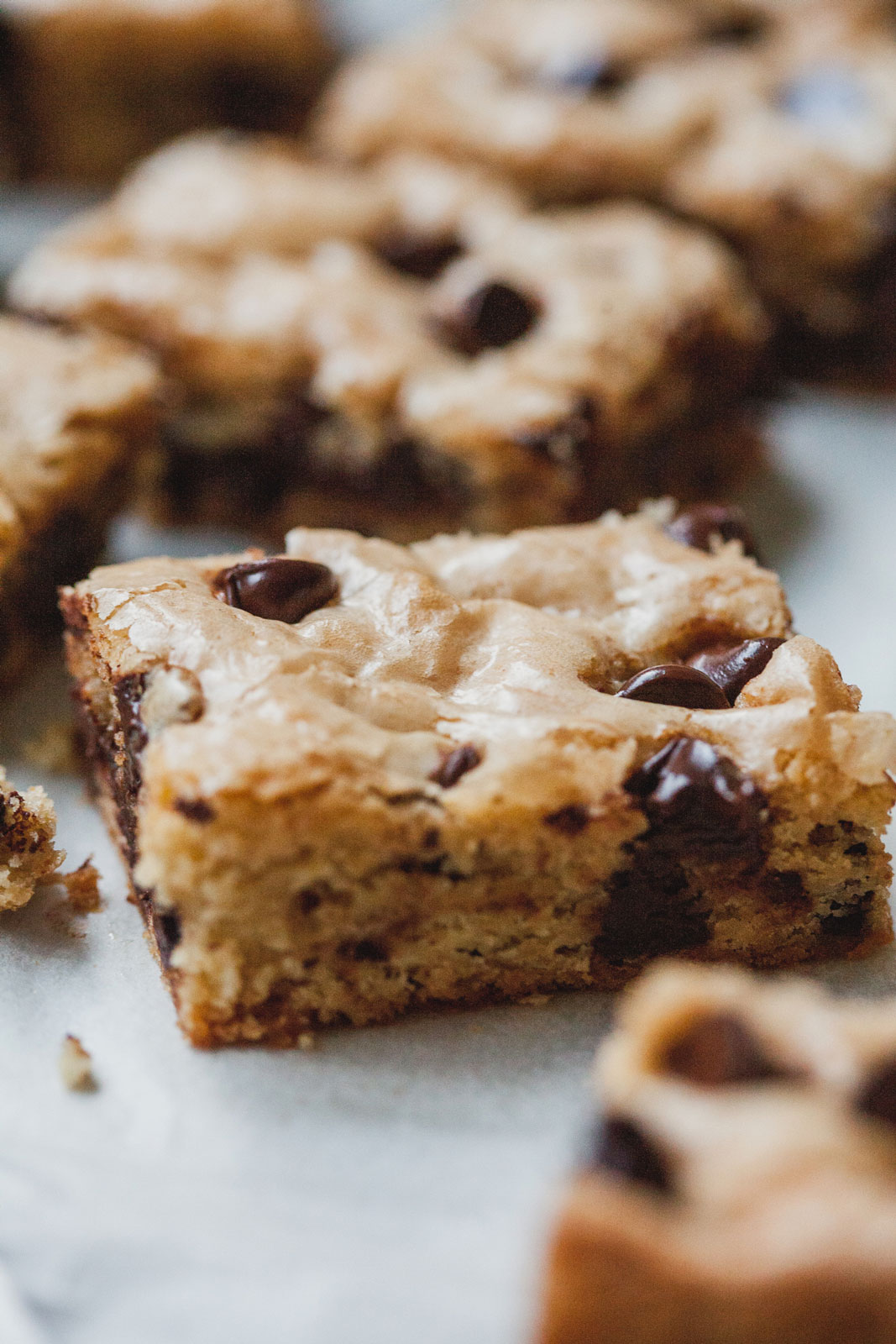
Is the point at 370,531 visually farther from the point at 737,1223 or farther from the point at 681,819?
the point at 737,1223

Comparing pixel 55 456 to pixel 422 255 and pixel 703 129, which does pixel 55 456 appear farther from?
pixel 703 129

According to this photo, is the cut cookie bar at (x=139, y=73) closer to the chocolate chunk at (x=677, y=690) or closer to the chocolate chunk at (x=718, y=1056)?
the chocolate chunk at (x=677, y=690)

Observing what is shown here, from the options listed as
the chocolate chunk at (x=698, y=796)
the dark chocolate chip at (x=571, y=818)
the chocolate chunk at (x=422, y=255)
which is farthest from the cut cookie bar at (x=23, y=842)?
the chocolate chunk at (x=422, y=255)

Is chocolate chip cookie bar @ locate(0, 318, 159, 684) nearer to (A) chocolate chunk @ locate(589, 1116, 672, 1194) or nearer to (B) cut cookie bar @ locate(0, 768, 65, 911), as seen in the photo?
(B) cut cookie bar @ locate(0, 768, 65, 911)

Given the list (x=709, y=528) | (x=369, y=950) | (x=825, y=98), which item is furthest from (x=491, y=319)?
(x=369, y=950)

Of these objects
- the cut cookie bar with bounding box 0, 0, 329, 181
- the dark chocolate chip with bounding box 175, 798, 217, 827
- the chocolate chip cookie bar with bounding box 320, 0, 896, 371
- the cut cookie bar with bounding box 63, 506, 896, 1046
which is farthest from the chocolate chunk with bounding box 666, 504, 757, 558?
the cut cookie bar with bounding box 0, 0, 329, 181
